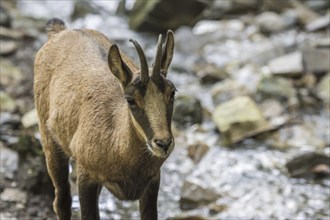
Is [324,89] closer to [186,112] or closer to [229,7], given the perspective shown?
[186,112]

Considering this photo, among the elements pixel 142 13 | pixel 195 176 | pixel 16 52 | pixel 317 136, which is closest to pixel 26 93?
pixel 16 52

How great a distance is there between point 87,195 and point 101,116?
0.67 meters

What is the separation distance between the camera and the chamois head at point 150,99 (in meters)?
4.19

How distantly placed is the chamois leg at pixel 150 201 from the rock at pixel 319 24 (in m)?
10.3

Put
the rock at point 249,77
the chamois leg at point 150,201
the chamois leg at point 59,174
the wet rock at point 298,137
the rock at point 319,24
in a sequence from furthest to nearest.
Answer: the rock at point 319,24 < the rock at point 249,77 < the wet rock at point 298,137 < the chamois leg at point 59,174 < the chamois leg at point 150,201

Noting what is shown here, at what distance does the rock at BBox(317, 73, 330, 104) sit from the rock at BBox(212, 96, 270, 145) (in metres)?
1.51

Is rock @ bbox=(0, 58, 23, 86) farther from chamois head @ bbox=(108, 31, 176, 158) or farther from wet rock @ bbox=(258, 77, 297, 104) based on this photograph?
chamois head @ bbox=(108, 31, 176, 158)

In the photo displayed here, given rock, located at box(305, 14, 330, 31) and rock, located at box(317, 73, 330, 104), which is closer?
rock, located at box(317, 73, 330, 104)

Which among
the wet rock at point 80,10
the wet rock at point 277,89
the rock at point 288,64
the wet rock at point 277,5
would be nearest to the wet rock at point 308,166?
the wet rock at point 277,89

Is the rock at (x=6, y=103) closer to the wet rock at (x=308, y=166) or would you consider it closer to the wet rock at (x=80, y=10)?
the wet rock at (x=308, y=166)

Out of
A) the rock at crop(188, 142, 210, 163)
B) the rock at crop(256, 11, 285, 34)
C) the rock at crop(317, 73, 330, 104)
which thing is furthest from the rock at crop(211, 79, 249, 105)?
the rock at crop(256, 11, 285, 34)

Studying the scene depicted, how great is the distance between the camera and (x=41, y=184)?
6824 millimetres

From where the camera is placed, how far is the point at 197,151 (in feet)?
29.7

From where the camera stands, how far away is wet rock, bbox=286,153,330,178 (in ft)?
27.6
